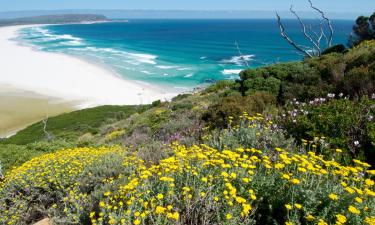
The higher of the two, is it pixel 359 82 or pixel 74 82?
pixel 359 82

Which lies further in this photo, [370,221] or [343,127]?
[343,127]

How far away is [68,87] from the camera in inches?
1822

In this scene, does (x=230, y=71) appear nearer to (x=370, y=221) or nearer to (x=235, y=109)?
(x=235, y=109)

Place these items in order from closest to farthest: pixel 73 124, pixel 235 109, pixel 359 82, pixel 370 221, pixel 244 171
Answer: pixel 370 221 → pixel 244 171 → pixel 359 82 → pixel 235 109 → pixel 73 124

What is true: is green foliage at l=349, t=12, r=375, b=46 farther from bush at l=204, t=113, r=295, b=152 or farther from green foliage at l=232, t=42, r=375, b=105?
bush at l=204, t=113, r=295, b=152

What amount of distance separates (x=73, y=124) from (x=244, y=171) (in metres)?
28.4

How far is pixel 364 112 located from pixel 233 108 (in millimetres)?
3300

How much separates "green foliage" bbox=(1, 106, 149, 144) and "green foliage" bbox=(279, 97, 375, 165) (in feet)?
66.6

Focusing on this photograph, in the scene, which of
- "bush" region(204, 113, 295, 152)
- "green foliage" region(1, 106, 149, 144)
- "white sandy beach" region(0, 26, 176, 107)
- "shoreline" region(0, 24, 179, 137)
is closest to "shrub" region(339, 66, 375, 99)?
"bush" region(204, 113, 295, 152)

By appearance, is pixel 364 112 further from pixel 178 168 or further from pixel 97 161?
pixel 97 161

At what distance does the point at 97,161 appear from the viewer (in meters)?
6.78

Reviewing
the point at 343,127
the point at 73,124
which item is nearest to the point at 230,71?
the point at 73,124

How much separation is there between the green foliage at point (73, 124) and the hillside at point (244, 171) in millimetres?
17809

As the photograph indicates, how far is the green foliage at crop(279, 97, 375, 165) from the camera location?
569 cm
